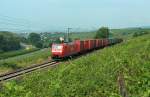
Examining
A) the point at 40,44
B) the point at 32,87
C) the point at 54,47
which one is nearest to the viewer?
the point at 32,87

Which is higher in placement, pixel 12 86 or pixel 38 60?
pixel 12 86

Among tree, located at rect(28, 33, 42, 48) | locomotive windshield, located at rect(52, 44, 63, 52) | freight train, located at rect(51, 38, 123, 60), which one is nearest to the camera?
freight train, located at rect(51, 38, 123, 60)

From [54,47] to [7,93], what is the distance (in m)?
36.4

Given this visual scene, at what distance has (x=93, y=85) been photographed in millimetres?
18203

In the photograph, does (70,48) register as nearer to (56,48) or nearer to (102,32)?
(56,48)

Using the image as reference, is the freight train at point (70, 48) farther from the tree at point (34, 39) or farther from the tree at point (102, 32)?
the tree at point (102, 32)

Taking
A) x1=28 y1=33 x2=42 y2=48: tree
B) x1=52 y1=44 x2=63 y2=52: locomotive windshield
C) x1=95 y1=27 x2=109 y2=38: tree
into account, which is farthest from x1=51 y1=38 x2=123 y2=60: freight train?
x1=95 y1=27 x2=109 y2=38: tree

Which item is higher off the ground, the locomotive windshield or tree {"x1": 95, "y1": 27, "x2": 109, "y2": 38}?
the locomotive windshield

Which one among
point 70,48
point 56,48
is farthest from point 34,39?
point 56,48

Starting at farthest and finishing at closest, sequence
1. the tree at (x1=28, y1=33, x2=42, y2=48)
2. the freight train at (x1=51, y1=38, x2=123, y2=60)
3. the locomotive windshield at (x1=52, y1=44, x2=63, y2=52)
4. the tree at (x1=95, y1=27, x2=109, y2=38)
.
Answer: the tree at (x1=95, y1=27, x2=109, y2=38) < the tree at (x1=28, y1=33, x2=42, y2=48) < the locomotive windshield at (x1=52, y1=44, x2=63, y2=52) < the freight train at (x1=51, y1=38, x2=123, y2=60)

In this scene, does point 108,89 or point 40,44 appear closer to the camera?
point 108,89

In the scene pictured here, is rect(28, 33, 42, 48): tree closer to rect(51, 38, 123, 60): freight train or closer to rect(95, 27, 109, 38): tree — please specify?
rect(95, 27, 109, 38): tree

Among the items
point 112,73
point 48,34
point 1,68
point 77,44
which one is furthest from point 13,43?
point 112,73

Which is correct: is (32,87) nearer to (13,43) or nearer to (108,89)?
(108,89)
